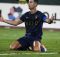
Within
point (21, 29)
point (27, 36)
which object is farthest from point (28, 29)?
point (21, 29)

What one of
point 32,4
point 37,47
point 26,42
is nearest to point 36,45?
point 37,47

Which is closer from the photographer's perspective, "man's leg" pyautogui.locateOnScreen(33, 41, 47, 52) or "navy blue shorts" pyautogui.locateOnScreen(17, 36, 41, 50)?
"man's leg" pyautogui.locateOnScreen(33, 41, 47, 52)

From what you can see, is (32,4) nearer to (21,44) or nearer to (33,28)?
(33,28)

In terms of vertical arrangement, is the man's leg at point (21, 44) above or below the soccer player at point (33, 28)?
below

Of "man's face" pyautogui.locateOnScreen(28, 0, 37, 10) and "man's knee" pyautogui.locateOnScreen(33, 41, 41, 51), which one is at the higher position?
"man's face" pyautogui.locateOnScreen(28, 0, 37, 10)

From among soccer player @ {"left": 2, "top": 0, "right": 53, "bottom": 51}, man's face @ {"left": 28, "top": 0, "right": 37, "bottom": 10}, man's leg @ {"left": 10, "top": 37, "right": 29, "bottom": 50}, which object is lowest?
man's leg @ {"left": 10, "top": 37, "right": 29, "bottom": 50}

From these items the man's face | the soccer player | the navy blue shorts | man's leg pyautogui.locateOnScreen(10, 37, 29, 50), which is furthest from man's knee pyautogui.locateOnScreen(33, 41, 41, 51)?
the man's face

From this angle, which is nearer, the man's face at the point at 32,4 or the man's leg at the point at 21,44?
the man's face at the point at 32,4

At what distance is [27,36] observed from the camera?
12.1 meters

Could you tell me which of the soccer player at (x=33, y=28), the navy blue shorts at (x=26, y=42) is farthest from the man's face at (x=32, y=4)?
the navy blue shorts at (x=26, y=42)

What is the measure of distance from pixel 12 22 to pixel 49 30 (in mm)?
12958

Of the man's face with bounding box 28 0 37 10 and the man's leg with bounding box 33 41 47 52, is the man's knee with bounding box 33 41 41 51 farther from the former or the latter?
the man's face with bounding box 28 0 37 10

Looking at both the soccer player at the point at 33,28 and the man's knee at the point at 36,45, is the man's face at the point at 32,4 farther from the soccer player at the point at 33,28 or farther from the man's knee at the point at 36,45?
the man's knee at the point at 36,45

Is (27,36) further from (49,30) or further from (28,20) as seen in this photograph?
(49,30)
